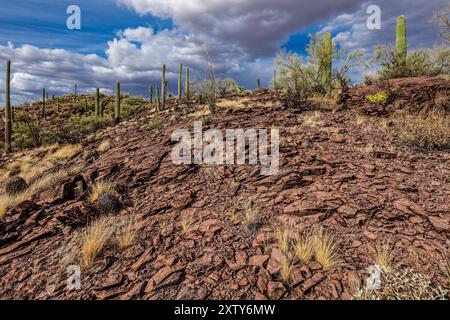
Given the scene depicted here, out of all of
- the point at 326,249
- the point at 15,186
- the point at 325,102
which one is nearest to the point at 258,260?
the point at 326,249

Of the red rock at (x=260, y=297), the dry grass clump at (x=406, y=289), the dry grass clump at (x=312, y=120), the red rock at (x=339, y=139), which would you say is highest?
the dry grass clump at (x=312, y=120)

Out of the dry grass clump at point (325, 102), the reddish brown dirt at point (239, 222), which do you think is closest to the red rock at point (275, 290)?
the reddish brown dirt at point (239, 222)

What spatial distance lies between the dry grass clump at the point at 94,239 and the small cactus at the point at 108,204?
0.40 m

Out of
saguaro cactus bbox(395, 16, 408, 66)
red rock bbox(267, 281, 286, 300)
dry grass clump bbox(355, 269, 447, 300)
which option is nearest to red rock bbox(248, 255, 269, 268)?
red rock bbox(267, 281, 286, 300)

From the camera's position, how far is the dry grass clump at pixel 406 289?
277 centimetres

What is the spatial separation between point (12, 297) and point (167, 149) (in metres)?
4.76

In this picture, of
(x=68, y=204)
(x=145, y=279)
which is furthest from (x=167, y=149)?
(x=145, y=279)

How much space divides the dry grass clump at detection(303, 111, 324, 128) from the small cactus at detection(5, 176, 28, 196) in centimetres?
793

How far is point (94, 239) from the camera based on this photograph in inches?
153

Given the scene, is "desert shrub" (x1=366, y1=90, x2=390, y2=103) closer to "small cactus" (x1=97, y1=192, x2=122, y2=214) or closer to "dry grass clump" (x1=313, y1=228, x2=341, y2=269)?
"dry grass clump" (x1=313, y1=228, x2=341, y2=269)

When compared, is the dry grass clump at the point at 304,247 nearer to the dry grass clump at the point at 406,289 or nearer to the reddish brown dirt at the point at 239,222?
the reddish brown dirt at the point at 239,222

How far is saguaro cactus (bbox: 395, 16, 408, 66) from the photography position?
16.8m

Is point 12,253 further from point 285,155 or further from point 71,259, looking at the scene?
point 285,155

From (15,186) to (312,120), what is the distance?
8410 millimetres
